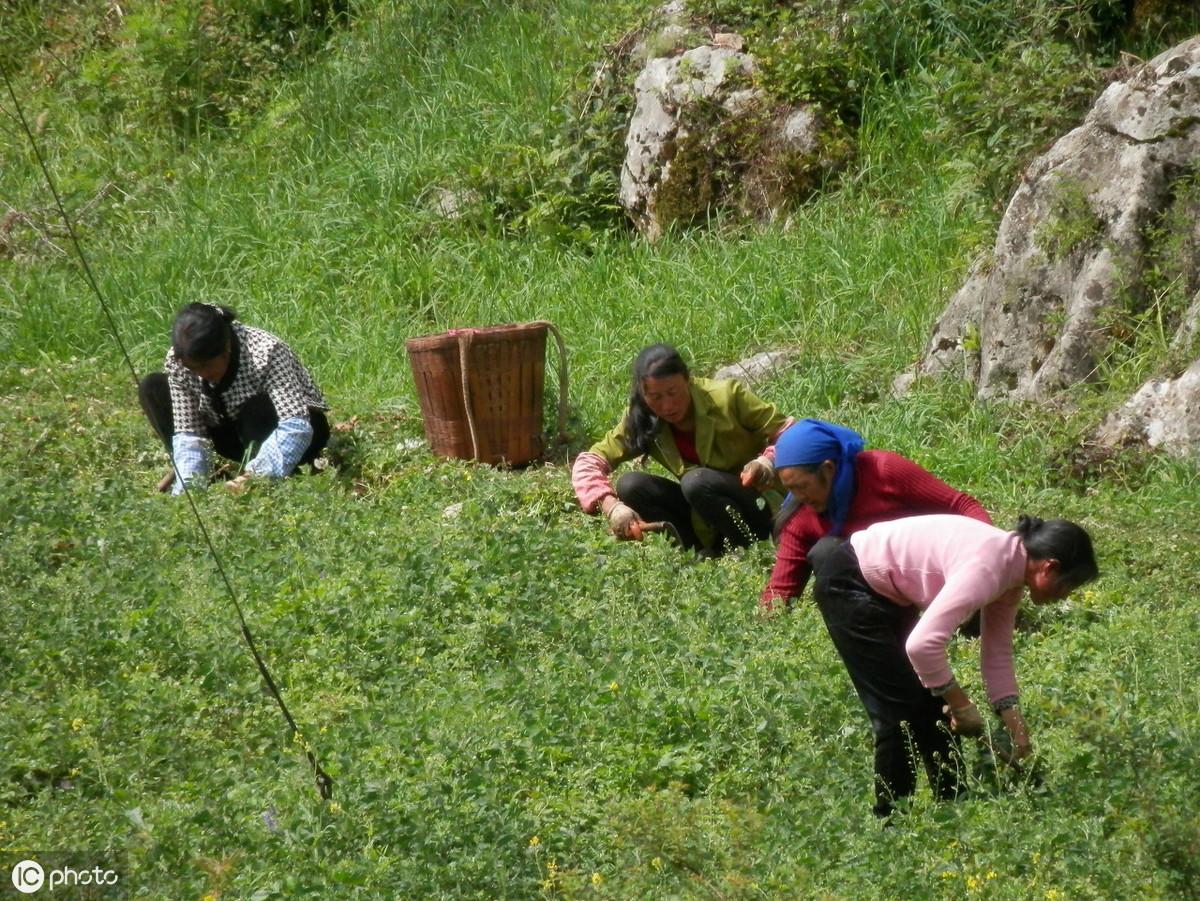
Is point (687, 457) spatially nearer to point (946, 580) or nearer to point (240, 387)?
point (240, 387)

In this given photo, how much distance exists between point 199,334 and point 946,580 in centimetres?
470

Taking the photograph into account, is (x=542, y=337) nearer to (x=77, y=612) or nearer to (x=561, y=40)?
(x=77, y=612)

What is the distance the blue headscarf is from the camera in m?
4.99

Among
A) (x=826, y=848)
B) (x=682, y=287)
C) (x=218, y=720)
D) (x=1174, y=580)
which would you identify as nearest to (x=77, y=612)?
(x=218, y=720)

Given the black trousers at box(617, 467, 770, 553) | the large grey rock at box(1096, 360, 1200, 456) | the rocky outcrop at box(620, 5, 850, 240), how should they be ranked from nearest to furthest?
the black trousers at box(617, 467, 770, 553), the large grey rock at box(1096, 360, 1200, 456), the rocky outcrop at box(620, 5, 850, 240)

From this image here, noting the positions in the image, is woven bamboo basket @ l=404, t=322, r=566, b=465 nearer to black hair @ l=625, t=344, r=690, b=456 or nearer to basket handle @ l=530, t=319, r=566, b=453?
basket handle @ l=530, t=319, r=566, b=453

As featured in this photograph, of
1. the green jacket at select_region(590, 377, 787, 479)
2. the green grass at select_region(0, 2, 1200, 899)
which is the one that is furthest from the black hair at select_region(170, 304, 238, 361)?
the green jacket at select_region(590, 377, 787, 479)

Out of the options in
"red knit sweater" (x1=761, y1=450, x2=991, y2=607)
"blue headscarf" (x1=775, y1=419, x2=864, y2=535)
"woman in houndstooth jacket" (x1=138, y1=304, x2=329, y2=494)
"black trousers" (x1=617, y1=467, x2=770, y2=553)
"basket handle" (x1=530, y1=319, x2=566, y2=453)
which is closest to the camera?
"blue headscarf" (x1=775, y1=419, x2=864, y2=535)

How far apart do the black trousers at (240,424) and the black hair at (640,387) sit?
82.3 inches

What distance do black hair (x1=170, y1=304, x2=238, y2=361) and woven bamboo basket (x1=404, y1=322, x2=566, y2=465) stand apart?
111 cm

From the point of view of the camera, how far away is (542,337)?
8.75 meters

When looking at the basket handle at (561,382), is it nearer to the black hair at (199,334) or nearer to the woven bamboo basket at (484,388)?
the woven bamboo basket at (484,388)

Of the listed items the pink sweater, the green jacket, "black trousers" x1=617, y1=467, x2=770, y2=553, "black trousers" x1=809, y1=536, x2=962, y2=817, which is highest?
the pink sweater

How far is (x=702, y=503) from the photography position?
268 inches
